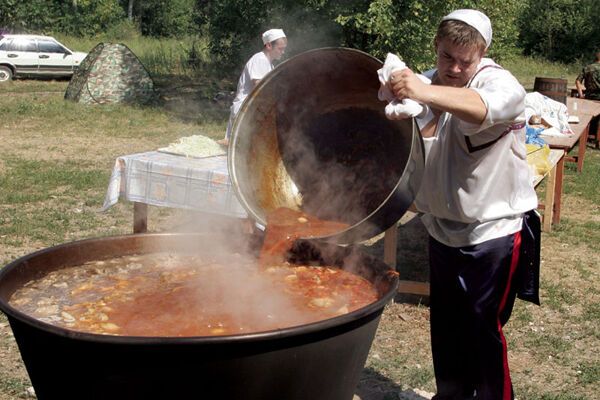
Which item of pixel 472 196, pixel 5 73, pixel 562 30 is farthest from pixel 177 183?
pixel 562 30

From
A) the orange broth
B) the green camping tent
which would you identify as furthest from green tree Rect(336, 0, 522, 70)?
the orange broth

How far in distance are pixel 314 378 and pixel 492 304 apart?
3.17ft

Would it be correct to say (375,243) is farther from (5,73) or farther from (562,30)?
(562,30)

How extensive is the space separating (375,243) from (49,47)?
18.5m

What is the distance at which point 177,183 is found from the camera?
17.8ft

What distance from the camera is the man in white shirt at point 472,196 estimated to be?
268 cm

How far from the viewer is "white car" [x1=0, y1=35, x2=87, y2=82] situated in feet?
71.2

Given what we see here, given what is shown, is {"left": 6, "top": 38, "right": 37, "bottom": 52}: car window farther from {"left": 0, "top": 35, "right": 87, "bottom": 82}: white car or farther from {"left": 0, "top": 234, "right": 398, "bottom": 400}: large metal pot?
{"left": 0, "top": 234, "right": 398, "bottom": 400}: large metal pot

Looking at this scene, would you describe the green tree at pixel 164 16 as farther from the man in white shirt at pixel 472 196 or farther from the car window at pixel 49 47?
the man in white shirt at pixel 472 196

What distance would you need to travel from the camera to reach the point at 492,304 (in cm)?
316

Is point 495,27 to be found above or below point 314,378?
above

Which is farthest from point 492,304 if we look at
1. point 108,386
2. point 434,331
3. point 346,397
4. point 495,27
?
point 495,27

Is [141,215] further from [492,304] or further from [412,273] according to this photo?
[492,304]

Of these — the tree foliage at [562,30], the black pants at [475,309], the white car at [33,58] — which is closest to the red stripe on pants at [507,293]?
the black pants at [475,309]
